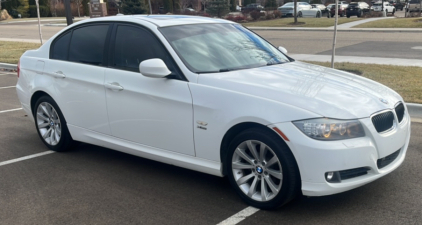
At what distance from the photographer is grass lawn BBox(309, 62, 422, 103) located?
8316 mm

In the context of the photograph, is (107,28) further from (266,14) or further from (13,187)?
(266,14)

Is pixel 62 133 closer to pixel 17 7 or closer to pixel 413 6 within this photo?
pixel 413 6

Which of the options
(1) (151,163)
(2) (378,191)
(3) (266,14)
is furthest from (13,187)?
(3) (266,14)

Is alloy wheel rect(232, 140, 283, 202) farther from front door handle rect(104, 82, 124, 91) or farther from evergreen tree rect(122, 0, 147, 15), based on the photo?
evergreen tree rect(122, 0, 147, 15)

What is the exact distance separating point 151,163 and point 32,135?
2489mm

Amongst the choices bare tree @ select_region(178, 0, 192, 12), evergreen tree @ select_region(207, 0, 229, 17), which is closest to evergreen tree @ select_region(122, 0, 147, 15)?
evergreen tree @ select_region(207, 0, 229, 17)

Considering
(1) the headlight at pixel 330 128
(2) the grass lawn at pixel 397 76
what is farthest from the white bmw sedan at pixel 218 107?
(2) the grass lawn at pixel 397 76

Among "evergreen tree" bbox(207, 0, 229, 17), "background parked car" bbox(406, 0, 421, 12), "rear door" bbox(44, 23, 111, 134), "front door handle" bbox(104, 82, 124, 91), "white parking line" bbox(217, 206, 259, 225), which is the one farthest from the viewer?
"evergreen tree" bbox(207, 0, 229, 17)

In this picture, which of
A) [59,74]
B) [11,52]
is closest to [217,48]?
[59,74]

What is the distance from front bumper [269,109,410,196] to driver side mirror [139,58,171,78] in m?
1.27

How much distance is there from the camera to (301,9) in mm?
42344

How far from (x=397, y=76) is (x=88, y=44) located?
282 inches

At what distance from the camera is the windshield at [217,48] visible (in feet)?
15.6

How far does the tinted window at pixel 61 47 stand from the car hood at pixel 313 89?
7.64 ft
